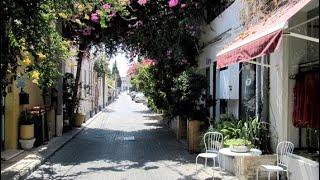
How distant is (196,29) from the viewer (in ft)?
65.7

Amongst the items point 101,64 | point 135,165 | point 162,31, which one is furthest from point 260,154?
point 101,64

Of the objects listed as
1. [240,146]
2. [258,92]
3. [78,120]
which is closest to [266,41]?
[240,146]

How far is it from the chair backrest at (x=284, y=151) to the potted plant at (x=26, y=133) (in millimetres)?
8628

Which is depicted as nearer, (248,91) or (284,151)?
(284,151)

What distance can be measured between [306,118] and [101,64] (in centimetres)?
3610

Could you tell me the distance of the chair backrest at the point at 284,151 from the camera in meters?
10.0

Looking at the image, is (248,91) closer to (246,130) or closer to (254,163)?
(246,130)

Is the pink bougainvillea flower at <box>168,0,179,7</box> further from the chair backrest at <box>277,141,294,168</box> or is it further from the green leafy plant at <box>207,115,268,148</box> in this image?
the chair backrest at <box>277,141,294,168</box>

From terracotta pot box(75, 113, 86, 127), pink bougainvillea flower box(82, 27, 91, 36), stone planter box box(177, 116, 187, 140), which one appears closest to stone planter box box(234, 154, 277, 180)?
stone planter box box(177, 116, 187, 140)

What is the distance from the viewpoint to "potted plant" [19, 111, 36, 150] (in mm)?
15961

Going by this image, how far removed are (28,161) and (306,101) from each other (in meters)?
7.45

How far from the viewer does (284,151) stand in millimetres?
10148

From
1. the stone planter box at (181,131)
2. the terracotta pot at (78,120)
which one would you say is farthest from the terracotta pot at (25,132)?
the terracotta pot at (78,120)

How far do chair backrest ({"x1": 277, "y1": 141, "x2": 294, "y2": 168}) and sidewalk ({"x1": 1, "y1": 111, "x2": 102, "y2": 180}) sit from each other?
18.3 ft
